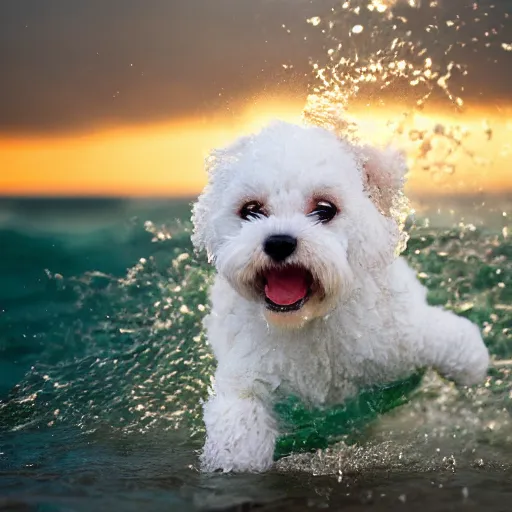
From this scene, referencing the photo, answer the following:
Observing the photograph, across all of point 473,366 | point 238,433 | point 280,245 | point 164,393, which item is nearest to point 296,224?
point 280,245

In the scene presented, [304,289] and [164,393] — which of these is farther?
[164,393]

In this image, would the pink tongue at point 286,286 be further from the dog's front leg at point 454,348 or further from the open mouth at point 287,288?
the dog's front leg at point 454,348

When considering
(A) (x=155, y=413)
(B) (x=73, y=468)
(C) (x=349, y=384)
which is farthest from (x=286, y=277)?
(A) (x=155, y=413)

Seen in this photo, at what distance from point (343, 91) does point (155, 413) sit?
236 centimetres

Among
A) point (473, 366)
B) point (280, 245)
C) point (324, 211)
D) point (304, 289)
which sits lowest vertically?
point (473, 366)

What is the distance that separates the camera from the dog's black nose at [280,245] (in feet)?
11.9

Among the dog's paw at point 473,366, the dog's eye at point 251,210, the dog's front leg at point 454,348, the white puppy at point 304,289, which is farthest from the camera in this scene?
the dog's paw at point 473,366

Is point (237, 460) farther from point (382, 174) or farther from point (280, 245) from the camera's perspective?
point (382, 174)

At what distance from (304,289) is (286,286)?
8 centimetres

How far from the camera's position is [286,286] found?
3.80 metres

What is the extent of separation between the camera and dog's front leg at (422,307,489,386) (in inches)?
175

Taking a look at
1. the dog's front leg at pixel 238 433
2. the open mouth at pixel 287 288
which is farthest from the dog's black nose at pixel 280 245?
the dog's front leg at pixel 238 433

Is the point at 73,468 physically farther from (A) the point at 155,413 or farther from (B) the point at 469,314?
(B) the point at 469,314

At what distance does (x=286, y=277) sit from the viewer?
3.79 meters
